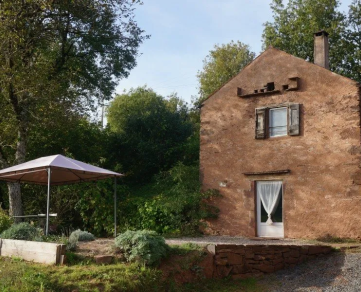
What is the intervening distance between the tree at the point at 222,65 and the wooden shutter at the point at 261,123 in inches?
606

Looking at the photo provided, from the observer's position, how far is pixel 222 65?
3164cm

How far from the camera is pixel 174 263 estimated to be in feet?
28.2

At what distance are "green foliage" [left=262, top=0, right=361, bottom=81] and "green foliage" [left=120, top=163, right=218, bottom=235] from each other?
13365 mm

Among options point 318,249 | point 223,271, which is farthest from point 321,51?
point 223,271

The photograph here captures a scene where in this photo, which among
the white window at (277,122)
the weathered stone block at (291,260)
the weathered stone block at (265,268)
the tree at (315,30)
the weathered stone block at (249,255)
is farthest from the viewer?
the tree at (315,30)

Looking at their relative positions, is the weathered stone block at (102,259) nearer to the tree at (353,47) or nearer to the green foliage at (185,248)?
the green foliage at (185,248)

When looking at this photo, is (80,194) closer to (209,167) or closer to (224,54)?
(209,167)

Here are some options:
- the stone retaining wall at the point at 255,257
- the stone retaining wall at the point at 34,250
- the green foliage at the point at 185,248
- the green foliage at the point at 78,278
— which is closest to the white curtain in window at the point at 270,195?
the stone retaining wall at the point at 255,257

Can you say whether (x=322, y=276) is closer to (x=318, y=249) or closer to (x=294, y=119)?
(x=318, y=249)

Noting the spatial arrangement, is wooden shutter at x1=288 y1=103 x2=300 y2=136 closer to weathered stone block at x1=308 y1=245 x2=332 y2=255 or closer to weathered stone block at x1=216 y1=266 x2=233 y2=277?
weathered stone block at x1=308 y1=245 x2=332 y2=255

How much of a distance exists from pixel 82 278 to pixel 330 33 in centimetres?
2242

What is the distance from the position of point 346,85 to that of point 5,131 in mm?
10760

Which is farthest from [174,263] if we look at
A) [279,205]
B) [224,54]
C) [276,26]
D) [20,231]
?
[224,54]

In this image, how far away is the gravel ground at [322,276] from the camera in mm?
9047
